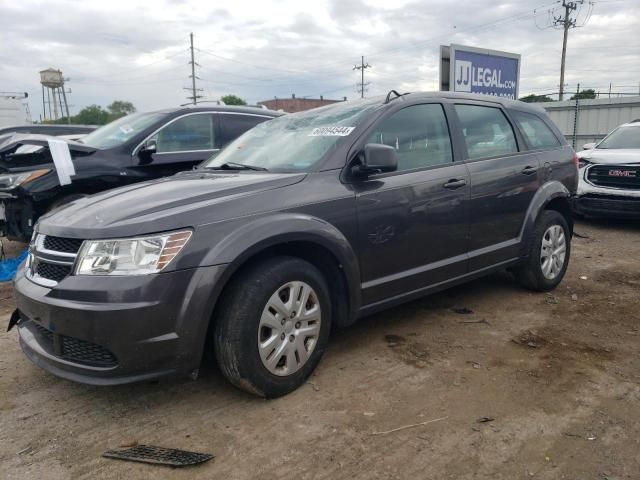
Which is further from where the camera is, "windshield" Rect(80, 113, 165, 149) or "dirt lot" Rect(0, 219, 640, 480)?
"windshield" Rect(80, 113, 165, 149)

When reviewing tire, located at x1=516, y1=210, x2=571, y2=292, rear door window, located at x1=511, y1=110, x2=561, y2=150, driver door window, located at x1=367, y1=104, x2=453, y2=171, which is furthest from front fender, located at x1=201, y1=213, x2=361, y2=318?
rear door window, located at x1=511, y1=110, x2=561, y2=150

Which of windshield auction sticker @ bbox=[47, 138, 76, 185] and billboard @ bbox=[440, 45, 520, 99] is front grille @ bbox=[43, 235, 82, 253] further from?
billboard @ bbox=[440, 45, 520, 99]

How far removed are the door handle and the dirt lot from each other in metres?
1.07

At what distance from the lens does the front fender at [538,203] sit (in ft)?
14.9

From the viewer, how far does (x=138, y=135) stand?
6113 millimetres

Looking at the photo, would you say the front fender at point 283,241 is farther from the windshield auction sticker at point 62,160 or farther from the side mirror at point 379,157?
the windshield auction sticker at point 62,160

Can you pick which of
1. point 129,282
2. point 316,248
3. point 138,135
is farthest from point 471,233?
point 138,135

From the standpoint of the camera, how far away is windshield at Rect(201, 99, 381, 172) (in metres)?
3.45

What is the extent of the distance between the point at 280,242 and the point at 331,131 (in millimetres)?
1037

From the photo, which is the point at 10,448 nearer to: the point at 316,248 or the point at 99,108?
the point at 316,248

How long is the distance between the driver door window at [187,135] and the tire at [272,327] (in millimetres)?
3811

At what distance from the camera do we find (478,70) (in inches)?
423

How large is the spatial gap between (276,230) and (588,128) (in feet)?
54.5

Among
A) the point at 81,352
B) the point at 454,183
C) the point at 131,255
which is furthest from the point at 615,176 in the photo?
the point at 81,352
